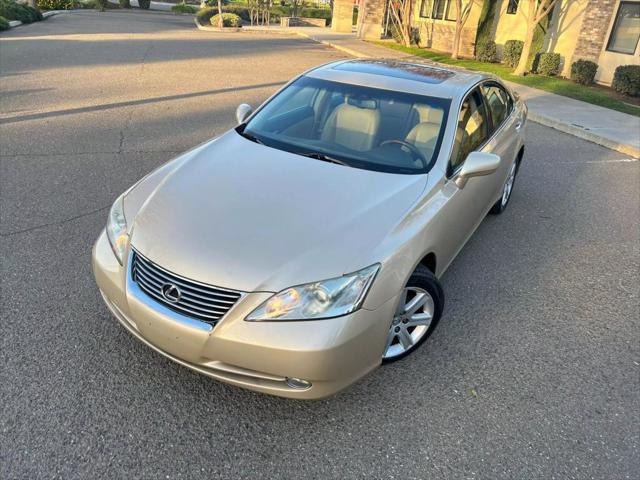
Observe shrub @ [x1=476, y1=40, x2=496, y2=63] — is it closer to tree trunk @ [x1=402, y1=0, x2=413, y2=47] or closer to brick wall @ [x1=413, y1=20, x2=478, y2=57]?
brick wall @ [x1=413, y1=20, x2=478, y2=57]

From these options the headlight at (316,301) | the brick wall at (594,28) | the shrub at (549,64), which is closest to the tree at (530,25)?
the shrub at (549,64)

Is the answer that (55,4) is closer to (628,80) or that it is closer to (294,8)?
(294,8)

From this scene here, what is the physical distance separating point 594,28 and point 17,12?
81.8 feet

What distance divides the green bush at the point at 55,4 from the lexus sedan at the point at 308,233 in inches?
1424

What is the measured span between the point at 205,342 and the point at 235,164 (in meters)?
1.35

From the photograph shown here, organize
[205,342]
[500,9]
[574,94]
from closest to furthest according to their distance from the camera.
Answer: [205,342] → [574,94] → [500,9]

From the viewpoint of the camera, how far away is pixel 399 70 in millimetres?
3898

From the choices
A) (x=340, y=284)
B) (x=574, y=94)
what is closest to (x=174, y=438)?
(x=340, y=284)

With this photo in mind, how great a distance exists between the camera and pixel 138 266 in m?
2.40

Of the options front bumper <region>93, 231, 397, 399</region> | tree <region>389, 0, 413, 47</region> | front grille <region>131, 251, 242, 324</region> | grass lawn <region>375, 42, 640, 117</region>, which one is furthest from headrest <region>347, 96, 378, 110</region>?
tree <region>389, 0, 413, 47</region>

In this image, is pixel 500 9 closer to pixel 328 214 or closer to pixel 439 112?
pixel 439 112

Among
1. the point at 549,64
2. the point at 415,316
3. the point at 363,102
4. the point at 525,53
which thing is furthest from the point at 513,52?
the point at 415,316

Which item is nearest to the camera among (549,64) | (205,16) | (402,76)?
(402,76)

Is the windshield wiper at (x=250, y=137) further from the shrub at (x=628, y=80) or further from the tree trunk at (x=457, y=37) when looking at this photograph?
the tree trunk at (x=457, y=37)
